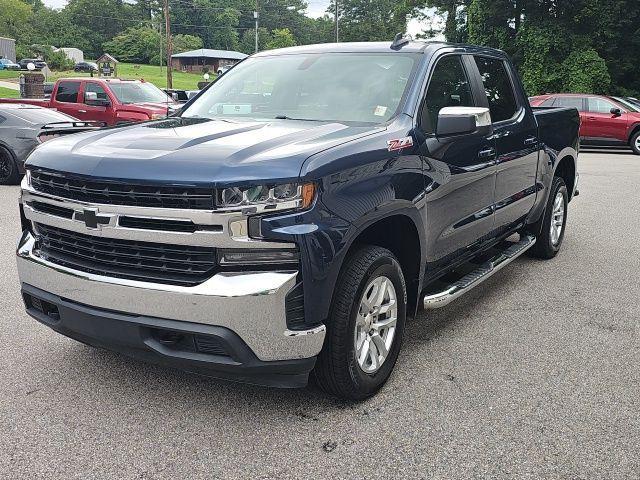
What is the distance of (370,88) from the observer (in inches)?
163

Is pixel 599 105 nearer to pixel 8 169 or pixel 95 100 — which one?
pixel 95 100

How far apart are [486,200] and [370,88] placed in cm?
124

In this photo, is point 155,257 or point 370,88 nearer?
point 155,257

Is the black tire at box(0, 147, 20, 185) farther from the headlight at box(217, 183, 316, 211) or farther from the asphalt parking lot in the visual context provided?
the headlight at box(217, 183, 316, 211)

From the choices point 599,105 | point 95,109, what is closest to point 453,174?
point 95,109

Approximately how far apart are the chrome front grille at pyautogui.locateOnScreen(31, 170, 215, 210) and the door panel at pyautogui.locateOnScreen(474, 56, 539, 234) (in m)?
2.70

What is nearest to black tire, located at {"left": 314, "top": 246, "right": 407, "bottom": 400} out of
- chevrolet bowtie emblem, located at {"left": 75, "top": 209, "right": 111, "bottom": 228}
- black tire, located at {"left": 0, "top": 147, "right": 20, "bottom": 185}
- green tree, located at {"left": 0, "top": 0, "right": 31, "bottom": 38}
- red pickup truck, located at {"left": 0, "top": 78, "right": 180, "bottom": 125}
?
chevrolet bowtie emblem, located at {"left": 75, "top": 209, "right": 111, "bottom": 228}

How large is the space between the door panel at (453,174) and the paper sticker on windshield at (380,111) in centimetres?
23

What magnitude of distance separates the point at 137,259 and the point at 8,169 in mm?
9574

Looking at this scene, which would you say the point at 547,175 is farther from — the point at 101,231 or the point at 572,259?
the point at 101,231

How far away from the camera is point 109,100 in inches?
620

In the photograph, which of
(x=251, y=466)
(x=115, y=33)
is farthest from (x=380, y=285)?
(x=115, y=33)

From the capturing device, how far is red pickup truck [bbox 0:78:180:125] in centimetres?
1551

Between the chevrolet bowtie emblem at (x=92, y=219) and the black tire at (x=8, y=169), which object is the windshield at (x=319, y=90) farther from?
the black tire at (x=8, y=169)
